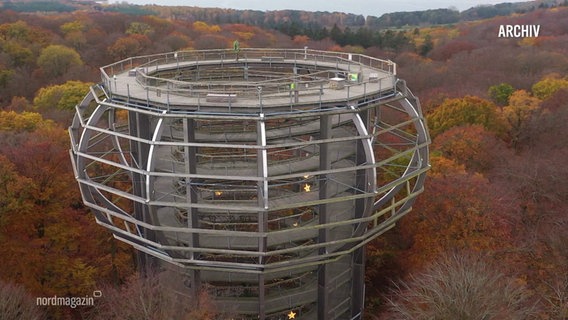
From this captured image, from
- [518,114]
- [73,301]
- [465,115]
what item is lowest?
[73,301]

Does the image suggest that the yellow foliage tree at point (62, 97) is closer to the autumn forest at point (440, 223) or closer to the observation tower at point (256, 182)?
the autumn forest at point (440, 223)

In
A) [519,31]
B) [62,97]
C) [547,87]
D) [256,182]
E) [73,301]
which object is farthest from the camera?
[519,31]

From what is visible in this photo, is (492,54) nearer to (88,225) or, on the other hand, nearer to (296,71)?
(296,71)

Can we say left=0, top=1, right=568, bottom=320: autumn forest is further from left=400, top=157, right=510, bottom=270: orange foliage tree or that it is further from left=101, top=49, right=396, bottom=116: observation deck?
left=101, top=49, right=396, bottom=116: observation deck

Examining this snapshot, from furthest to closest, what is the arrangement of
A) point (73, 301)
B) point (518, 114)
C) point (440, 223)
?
1. point (518, 114)
2. point (440, 223)
3. point (73, 301)

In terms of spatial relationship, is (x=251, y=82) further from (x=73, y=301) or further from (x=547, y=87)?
(x=547, y=87)

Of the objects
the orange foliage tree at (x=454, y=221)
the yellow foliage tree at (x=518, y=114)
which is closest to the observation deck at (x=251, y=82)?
the orange foliage tree at (x=454, y=221)

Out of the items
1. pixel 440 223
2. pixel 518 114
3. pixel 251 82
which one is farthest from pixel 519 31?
pixel 251 82
